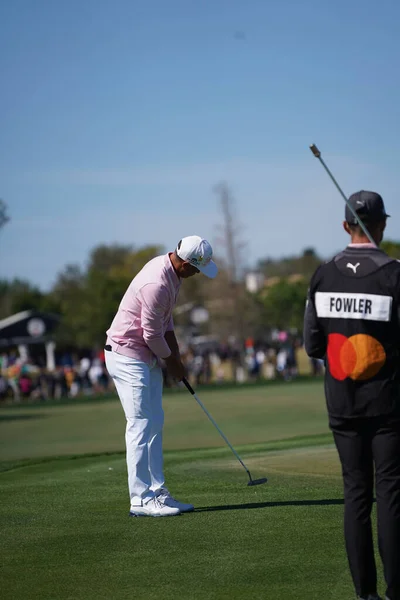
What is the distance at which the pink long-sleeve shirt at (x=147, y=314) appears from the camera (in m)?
7.61

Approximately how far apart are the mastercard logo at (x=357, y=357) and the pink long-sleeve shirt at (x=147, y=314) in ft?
9.51

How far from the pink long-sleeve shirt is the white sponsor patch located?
280cm

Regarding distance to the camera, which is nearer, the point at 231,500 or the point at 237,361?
the point at 231,500

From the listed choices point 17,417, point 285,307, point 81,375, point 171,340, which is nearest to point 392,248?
point 285,307

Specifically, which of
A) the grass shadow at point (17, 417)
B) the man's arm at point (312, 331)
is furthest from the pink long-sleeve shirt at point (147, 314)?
the grass shadow at point (17, 417)

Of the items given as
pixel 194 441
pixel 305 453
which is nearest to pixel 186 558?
pixel 305 453

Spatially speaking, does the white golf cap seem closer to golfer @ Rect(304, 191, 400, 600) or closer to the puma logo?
golfer @ Rect(304, 191, 400, 600)

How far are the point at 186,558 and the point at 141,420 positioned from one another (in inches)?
77.1

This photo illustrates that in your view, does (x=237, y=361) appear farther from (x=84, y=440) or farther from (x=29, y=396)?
(x=84, y=440)

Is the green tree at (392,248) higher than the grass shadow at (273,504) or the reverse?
higher

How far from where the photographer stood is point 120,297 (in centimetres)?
8206

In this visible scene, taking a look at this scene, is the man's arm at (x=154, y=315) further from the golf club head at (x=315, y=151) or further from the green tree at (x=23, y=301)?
the green tree at (x=23, y=301)

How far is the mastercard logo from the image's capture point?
4.77 metres

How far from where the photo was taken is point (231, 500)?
814 centimetres
